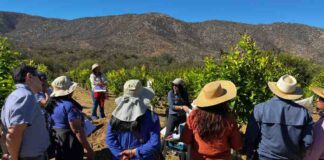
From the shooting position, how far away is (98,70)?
9922 millimetres

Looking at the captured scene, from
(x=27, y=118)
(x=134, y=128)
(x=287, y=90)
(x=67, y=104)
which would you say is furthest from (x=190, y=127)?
(x=27, y=118)

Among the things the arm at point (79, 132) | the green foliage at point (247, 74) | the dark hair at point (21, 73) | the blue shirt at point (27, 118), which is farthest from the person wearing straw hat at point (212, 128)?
the green foliage at point (247, 74)

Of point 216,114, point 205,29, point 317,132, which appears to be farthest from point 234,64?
point 205,29

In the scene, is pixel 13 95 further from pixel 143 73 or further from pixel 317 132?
pixel 143 73

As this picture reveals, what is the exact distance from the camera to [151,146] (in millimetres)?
3609

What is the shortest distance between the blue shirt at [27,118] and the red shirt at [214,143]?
1.32 meters

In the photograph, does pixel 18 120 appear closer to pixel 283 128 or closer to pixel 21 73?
pixel 21 73

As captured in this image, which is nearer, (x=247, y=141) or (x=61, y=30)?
(x=247, y=141)

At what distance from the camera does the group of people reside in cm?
354

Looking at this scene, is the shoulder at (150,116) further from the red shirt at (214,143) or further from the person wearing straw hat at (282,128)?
the person wearing straw hat at (282,128)

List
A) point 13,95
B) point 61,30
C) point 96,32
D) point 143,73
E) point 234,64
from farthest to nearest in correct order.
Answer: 1. point 61,30
2. point 96,32
3. point 143,73
4. point 234,64
5. point 13,95

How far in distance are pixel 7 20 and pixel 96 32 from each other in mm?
26652

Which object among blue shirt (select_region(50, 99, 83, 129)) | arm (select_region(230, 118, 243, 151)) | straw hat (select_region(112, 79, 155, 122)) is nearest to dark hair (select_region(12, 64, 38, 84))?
blue shirt (select_region(50, 99, 83, 129))

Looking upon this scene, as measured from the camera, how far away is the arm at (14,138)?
340 centimetres
